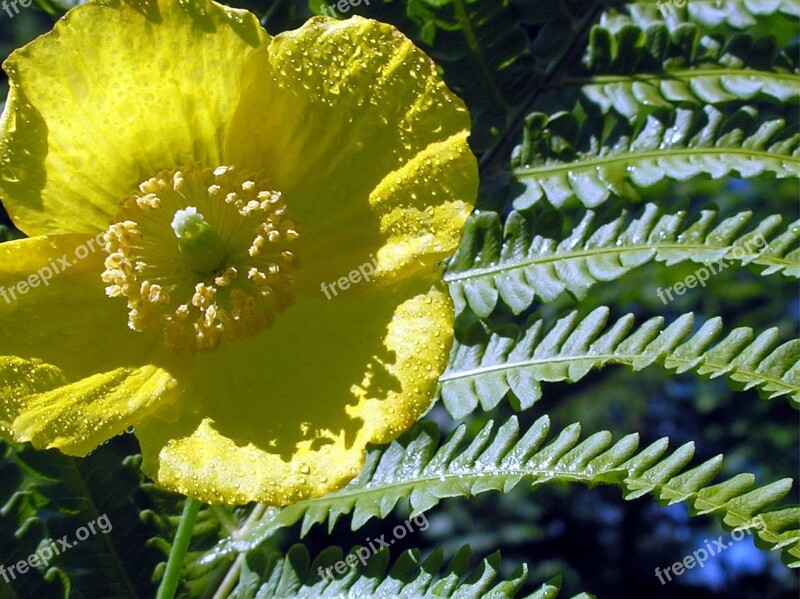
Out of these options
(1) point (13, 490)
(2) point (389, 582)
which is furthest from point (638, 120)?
(1) point (13, 490)

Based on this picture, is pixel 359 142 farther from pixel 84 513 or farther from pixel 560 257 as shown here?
pixel 84 513

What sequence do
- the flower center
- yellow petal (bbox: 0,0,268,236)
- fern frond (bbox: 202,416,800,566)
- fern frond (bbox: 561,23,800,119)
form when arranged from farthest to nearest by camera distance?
fern frond (bbox: 561,23,800,119)
the flower center
yellow petal (bbox: 0,0,268,236)
fern frond (bbox: 202,416,800,566)

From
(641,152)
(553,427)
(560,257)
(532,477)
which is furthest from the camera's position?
(553,427)

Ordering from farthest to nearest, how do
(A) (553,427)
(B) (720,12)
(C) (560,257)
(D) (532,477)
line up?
(A) (553,427), (B) (720,12), (C) (560,257), (D) (532,477)

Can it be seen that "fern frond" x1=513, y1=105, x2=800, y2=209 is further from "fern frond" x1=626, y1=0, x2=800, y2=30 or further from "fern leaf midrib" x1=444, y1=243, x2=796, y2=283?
"fern frond" x1=626, y1=0, x2=800, y2=30

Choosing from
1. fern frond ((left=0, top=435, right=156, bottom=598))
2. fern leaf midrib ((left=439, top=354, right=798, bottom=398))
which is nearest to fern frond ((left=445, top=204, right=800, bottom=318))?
fern leaf midrib ((left=439, top=354, right=798, bottom=398))

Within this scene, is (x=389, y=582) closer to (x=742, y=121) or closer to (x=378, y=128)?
(x=378, y=128)

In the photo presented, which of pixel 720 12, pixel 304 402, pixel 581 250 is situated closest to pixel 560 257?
pixel 581 250
